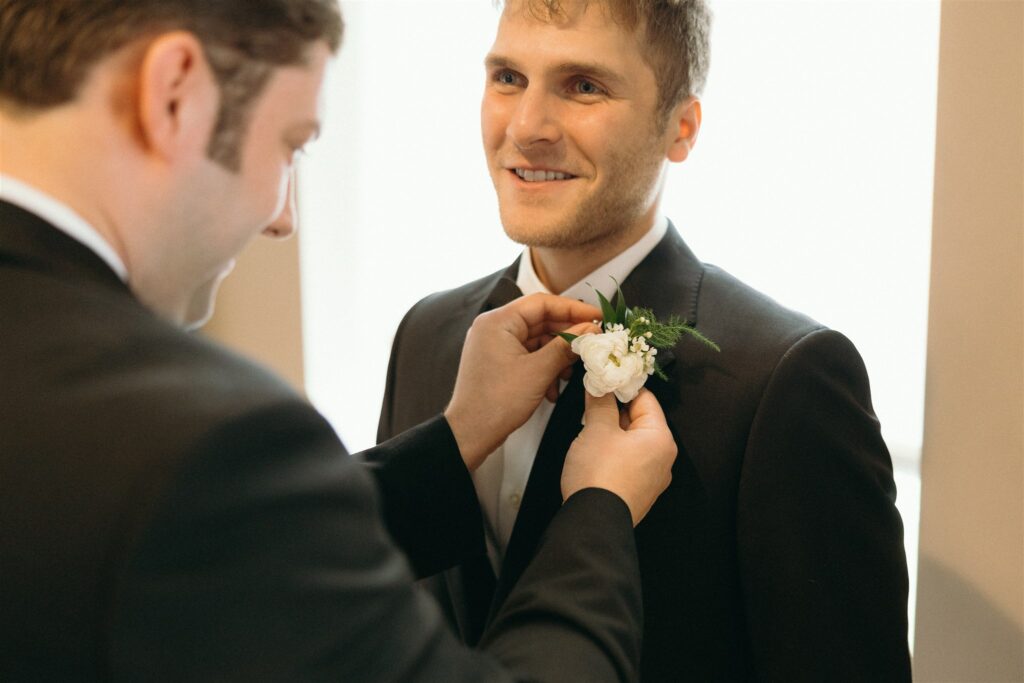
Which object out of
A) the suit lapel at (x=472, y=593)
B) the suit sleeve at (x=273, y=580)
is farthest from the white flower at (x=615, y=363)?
the suit sleeve at (x=273, y=580)

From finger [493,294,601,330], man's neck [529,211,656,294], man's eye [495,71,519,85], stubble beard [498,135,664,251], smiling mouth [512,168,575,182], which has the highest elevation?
man's eye [495,71,519,85]

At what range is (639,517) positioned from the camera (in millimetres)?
1237

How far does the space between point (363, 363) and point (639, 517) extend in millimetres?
1622

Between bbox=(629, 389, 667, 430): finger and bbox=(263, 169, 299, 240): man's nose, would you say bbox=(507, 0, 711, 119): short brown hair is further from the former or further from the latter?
bbox=(263, 169, 299, 240): man's nose

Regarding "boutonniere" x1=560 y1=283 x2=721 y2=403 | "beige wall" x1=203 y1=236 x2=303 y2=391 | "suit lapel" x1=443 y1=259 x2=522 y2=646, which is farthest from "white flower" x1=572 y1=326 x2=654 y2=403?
"beige wall" x1=203 y1=236 x2=303 y2=391

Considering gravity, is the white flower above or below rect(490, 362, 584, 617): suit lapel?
above

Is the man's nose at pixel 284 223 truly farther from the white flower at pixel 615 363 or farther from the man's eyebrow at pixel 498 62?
the man's eyebrow at pixel 498 62

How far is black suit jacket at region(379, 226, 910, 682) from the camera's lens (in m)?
1.34

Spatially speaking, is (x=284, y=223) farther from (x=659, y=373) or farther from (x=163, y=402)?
(x=659, y=373)

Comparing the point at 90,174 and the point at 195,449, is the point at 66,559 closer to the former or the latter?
the point at 195,449

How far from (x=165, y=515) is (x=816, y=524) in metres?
0.88

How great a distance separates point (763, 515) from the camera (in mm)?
1342

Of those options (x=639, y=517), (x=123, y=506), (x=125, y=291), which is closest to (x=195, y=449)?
(x=123, y=506)

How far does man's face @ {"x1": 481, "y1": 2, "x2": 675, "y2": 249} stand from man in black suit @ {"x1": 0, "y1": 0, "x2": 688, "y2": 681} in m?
0.53
